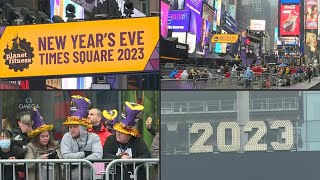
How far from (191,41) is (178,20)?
0.31m

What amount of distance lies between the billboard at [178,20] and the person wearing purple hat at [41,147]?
209 cm

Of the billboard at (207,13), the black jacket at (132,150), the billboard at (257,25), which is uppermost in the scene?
the billboard at (207,13)

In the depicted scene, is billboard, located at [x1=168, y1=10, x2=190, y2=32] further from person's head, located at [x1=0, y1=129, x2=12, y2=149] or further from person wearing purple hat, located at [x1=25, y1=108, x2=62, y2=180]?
person's head, located at [x1=0, y1=129, x2=12, y2=149]

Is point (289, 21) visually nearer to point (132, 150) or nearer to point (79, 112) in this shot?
point (132, 150)

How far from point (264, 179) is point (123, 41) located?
256 centimetres

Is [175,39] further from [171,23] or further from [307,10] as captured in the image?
[307,10]

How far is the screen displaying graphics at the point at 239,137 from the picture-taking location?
7.42 metres

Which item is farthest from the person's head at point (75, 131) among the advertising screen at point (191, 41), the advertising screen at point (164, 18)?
the advertising screen at point (191, 41)

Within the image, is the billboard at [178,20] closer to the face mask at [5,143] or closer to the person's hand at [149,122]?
the person's hand at [149,122]

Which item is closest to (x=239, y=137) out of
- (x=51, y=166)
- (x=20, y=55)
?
(x=51, y=166)

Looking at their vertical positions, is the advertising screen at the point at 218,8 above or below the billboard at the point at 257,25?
above

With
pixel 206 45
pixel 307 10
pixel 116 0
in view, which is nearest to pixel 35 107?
pixel 116 0

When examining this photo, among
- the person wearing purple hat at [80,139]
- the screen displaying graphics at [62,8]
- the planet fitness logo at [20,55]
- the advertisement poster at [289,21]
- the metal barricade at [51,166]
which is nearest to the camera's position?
the advertisement poster at [289,21]

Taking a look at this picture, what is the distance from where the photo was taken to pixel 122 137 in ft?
25.0
